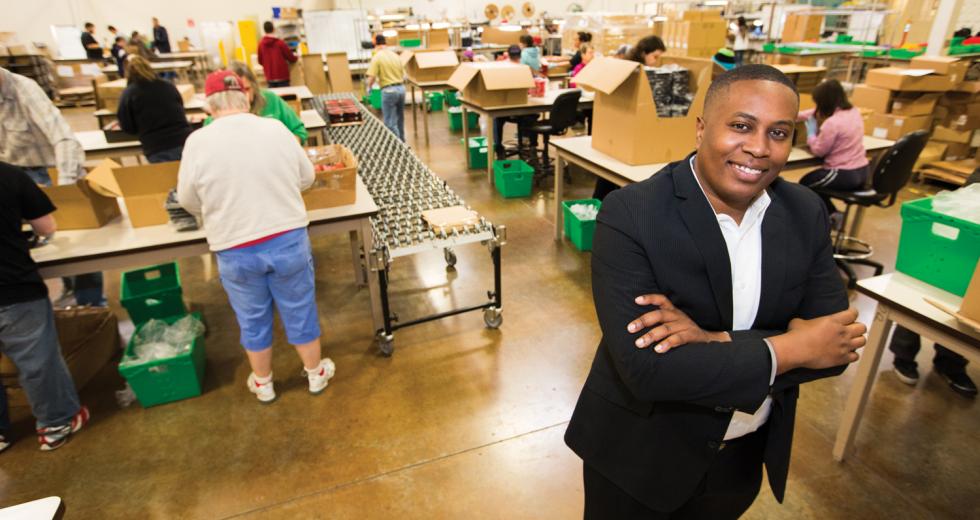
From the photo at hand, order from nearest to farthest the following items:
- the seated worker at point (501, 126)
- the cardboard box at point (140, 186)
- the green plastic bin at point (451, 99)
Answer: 1. the cardboard box at point (140, 186)
2. the seated worker at point (501, 126)
3. the green plastic bin at point (451, 99)

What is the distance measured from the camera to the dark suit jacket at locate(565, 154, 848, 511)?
1047mm

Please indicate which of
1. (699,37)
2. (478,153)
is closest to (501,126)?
(478,153)

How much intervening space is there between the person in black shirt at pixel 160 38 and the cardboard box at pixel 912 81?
48.0 ft

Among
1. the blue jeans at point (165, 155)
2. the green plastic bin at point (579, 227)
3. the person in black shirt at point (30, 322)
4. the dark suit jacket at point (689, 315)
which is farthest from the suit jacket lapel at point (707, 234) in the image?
the blue jeans at point (165, 155)

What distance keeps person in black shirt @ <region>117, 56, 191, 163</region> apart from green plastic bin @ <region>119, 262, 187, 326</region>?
3.22ft

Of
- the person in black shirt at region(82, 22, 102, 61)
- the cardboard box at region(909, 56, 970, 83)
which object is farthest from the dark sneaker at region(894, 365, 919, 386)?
the person in black shirt at region(82, 22, 102, 61)

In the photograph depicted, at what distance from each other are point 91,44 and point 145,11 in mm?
1620

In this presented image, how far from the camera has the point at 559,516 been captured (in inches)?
81.1

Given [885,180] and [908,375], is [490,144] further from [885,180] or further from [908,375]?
[908,375]

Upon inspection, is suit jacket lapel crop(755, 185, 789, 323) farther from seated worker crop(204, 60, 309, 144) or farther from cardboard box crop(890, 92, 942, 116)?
cardboard box crop(890, 92, 942, 116)

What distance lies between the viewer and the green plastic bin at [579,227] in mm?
4148

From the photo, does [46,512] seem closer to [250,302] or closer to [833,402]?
[250,302]

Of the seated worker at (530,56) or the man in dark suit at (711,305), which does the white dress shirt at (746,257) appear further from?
the seated worker at (530,56)

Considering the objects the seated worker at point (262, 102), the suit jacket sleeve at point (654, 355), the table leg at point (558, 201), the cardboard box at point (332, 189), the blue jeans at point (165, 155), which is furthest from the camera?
→ the table leg at point (558, 201)
